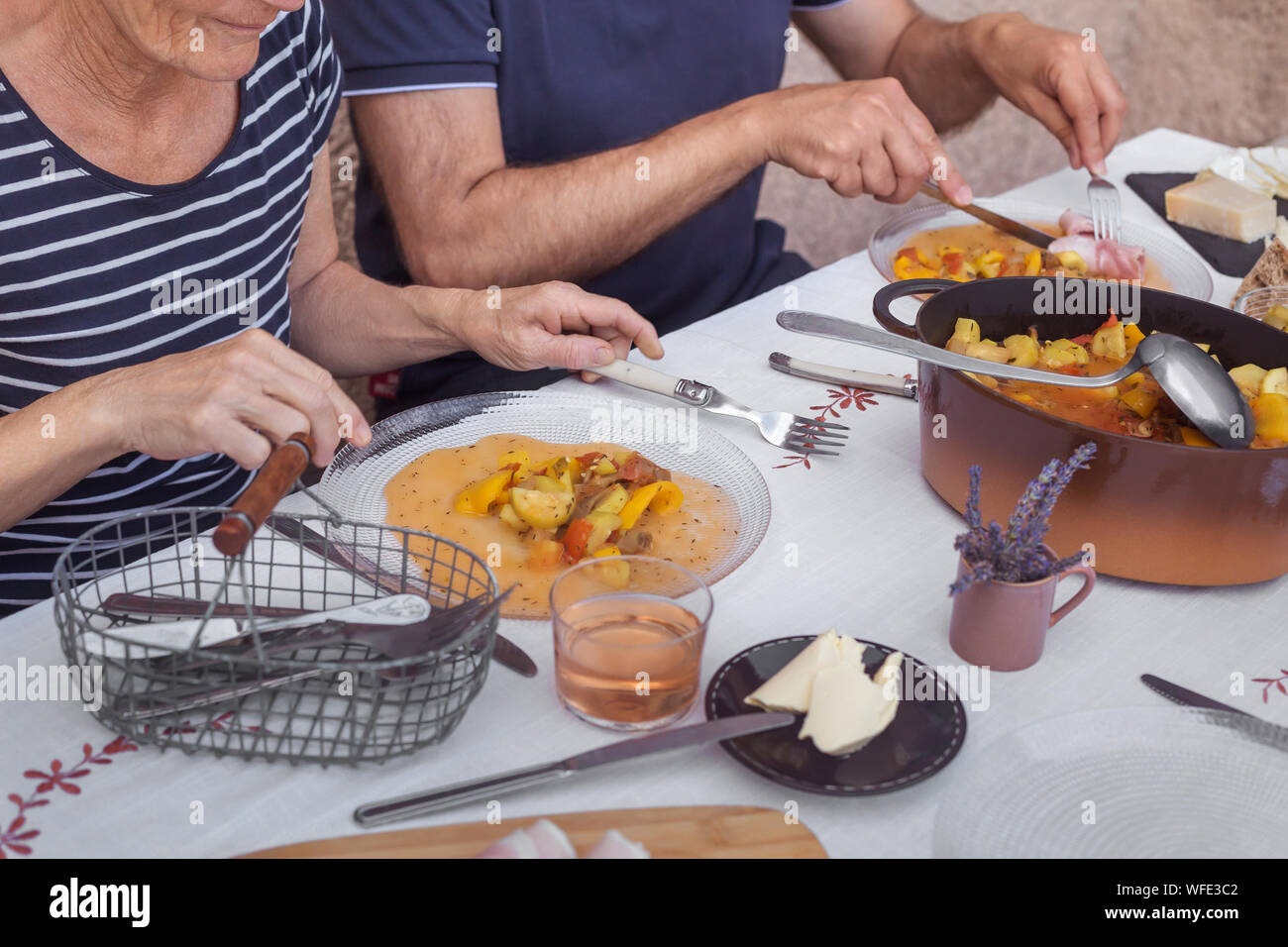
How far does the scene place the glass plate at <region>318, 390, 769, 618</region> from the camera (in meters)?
1.18

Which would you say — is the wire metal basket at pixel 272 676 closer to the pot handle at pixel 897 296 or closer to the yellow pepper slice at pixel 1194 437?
the pot handle at pixel 897 296

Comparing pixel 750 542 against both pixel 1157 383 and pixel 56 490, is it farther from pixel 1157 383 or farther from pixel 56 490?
pixel 56 490

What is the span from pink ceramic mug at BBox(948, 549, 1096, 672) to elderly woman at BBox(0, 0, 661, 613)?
532 millimetres

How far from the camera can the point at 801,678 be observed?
89cm

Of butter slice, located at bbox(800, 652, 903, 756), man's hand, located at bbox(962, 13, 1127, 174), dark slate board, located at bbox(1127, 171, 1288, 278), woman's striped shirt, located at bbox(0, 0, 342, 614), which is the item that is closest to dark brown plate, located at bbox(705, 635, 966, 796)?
butter slice, located at bbox(800, 652, 903, 756)

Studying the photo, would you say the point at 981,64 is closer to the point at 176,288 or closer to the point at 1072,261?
the point at 1072,261

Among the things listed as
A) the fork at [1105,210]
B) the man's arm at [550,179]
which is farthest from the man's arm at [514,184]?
the fork at [1105,210]

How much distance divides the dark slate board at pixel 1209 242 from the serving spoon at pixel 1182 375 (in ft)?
2.57

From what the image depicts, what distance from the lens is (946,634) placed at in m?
1.04

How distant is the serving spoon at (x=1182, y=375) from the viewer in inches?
42.5

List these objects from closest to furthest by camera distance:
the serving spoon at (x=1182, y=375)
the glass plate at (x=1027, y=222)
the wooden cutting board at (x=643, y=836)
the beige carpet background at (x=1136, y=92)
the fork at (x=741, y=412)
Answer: the wooden cutting board at (x=643, y=836) → the serving spoon at (x=1182, y=375) → the fork at (x=741, y=412) → the glass plate at (x=1027, y=222) → the beige carpet background at (x=1136, y=92)

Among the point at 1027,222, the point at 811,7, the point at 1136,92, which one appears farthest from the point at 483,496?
the point at 1136,92
